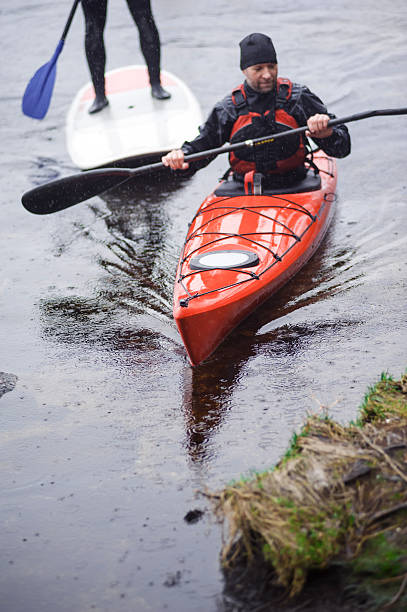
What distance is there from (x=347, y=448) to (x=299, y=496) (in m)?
0.32

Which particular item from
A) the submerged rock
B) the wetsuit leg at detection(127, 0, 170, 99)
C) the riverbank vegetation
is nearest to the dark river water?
the submerged rock

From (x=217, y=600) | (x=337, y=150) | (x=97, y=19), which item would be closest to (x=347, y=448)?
(x=217, y=600)

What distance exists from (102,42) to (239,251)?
3355mm

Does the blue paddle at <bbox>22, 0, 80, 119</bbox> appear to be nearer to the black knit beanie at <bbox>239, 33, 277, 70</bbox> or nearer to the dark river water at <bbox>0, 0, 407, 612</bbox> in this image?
the dark river water at <bbox>0, 0, 407, 612</bbox>

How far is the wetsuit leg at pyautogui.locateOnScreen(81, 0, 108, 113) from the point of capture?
20.3ft

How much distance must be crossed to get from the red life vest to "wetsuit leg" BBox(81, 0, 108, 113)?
230cm

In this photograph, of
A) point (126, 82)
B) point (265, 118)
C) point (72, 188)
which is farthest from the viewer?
point (126, 82)

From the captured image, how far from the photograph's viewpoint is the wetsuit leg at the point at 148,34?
20.5 feet

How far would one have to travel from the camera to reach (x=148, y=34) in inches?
249

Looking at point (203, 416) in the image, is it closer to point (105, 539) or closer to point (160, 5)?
point (105, 539)

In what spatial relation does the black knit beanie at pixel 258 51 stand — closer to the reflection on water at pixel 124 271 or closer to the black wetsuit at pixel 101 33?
the reflection on water at pixel 124 271

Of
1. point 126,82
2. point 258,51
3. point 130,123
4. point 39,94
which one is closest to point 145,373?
point 258,51

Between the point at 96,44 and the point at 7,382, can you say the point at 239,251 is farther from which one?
the point at 96,44

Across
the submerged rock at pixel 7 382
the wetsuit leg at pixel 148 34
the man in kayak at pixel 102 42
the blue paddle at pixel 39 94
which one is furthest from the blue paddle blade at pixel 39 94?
the submerged rock at pixel 7 382
